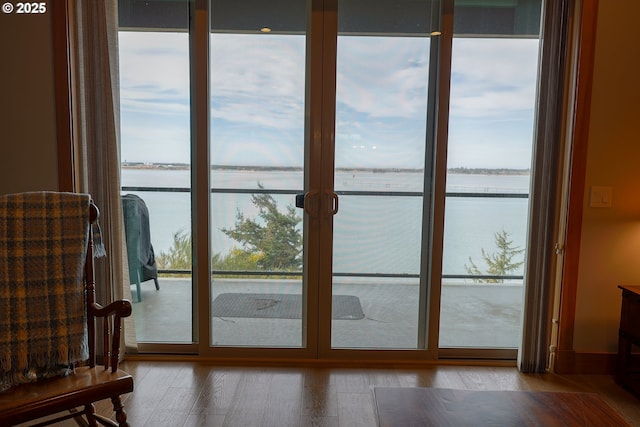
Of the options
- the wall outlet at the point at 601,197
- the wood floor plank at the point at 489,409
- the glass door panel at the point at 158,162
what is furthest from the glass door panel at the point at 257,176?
the wall outlet at the point at 601,197

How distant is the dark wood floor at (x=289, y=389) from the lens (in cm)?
222

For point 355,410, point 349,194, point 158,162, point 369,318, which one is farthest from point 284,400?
point 158,162

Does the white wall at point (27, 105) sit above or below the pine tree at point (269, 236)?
above

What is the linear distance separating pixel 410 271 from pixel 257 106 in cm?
140

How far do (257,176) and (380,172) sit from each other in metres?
0.76

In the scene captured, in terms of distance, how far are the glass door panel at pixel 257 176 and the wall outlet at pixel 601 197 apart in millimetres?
1698

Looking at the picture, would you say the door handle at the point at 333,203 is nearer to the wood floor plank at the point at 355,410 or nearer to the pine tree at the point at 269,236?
the pine tree at the point at 269,236

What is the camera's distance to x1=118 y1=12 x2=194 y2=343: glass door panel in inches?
108

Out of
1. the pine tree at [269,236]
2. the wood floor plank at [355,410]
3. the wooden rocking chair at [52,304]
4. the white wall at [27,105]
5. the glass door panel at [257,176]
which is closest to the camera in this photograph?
the wooden rocking chair at [52,304]

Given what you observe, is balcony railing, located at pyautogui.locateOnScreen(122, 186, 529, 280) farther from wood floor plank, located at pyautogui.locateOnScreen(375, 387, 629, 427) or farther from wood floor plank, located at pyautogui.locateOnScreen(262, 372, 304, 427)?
wood floor plank, located at pyautogui.locateOnScreen(375, 387, 629, 427)

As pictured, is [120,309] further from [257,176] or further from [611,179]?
[611,179]

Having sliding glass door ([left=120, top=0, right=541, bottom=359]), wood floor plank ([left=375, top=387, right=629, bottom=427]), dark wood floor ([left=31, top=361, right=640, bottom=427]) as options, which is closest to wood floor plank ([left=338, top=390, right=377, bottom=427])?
dark wood floor ([left=31, top=361, right=640, bottom=427])

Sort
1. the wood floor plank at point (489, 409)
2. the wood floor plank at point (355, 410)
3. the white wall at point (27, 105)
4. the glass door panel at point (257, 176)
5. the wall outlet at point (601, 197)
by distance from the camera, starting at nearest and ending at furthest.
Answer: the wood floor plank at point (489, 409) → the wood floor plank at point (355, 410) → the white wall at point (27, 105) → the wall outlet at point (601, 197) → the glass door panel at point (257, 176)

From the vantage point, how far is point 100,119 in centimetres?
261
